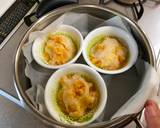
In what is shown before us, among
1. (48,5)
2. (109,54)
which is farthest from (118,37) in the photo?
(48,5)

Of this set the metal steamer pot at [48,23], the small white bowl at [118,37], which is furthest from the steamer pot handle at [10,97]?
the small white bowl at [118,37]

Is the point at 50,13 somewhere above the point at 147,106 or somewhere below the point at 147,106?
above

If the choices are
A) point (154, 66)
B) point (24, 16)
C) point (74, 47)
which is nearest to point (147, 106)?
point (154, 66)

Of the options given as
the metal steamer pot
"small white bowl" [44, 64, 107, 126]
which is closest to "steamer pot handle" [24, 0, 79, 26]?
the metal steamer pot

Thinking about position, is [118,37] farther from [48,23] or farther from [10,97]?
[10,97]

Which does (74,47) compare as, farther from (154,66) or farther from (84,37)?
(154,66)

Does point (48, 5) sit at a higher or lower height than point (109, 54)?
higher
